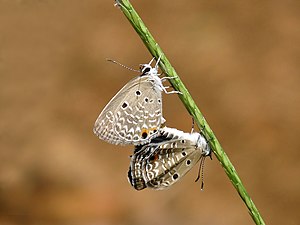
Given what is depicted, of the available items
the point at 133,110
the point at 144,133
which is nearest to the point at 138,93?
the point at 133,110

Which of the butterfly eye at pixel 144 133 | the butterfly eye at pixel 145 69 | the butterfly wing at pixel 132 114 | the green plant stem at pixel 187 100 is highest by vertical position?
the butterfly eye at pixel 145 69

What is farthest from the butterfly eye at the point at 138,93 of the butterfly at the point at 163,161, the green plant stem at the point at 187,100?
the green plant stem at the point at 187,100

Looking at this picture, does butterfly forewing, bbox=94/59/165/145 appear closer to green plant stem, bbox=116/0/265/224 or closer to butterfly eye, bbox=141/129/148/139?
butterfly eye, bbox=141/129/148/139

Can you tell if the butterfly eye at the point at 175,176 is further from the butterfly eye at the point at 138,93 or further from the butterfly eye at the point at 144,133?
the butterfly eye at the point at 138,93

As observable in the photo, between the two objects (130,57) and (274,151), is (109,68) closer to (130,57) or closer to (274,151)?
(130,57)

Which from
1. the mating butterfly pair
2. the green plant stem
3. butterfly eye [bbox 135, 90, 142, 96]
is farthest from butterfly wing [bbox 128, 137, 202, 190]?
the green plant stem

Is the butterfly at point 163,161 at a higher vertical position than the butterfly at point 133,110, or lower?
lower
